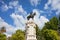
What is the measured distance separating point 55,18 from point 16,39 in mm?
21338

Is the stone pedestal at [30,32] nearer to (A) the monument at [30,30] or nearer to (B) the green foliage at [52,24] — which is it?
(A) the monument at [30,30]

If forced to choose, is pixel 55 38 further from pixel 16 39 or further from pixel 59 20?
pixel 59 20

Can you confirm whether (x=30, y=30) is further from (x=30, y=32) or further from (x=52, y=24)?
(x=52, y=24)

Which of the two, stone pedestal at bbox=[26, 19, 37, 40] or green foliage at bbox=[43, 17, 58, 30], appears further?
green foliage at bbox=[43, 17, 58, 30]

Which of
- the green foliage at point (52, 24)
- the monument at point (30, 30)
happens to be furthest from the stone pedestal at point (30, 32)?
the green foliage at point (52, 24)

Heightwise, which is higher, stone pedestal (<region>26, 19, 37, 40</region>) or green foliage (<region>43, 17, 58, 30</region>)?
green foliage (<region>43, 17, 58, 30</region>)

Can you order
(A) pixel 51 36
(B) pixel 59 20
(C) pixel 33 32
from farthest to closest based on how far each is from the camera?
(B) pixel 59 20, (A) pixel 51 36, (C) pixel 33 32

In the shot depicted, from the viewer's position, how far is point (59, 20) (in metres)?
73.2

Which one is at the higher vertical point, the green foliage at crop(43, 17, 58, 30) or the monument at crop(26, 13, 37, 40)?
the green foliage at crop(43, 17, 58, 30)

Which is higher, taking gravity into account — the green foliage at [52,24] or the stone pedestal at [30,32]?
the green foliage at [52,24]

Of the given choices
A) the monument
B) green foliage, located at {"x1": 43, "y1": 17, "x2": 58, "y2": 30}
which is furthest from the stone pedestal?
green foliage, located at {"x1": 43, "y1": 17, "x2": 58, "y2": 30}

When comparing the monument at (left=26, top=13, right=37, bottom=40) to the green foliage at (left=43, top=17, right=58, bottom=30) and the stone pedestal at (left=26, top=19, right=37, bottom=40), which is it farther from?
the green foliage at (left=43, top=17, right=58, bottom=30)

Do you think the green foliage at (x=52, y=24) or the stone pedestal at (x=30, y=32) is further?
the green foliage at (x=52, y=24)

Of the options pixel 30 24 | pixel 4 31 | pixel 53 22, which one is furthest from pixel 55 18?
pixel 30 24
